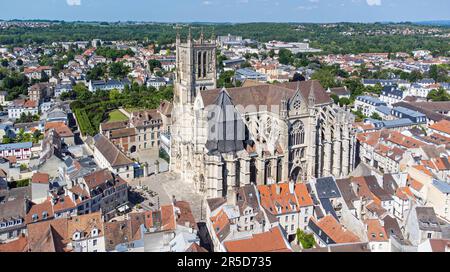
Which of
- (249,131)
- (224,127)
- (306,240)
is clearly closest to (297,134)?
(249,131)

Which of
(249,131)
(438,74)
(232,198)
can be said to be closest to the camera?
(232,198)

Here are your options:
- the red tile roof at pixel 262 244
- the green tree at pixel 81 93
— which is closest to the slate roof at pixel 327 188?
the red tile roof at pixel 262 244

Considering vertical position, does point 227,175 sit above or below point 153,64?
below

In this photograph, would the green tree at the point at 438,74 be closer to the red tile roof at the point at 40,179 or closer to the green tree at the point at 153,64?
the green tree at the point at 153,64

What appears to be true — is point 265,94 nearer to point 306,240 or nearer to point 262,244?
point 306,240

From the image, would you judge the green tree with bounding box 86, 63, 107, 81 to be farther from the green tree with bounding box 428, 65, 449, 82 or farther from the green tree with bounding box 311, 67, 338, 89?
the green tree with bounding box 428, 65, 449, 82

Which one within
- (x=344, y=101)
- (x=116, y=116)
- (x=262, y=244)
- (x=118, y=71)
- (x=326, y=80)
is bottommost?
(x=262, y=244)

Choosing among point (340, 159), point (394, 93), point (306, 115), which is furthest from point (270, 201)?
point (394, 93)

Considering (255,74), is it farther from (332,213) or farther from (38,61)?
(332,213)
